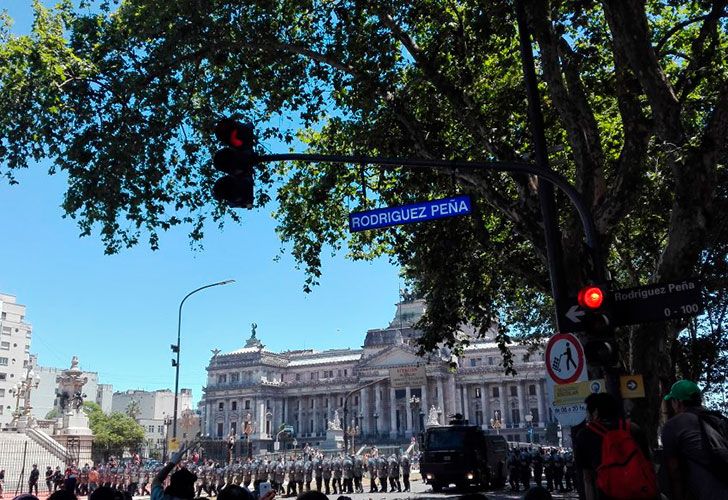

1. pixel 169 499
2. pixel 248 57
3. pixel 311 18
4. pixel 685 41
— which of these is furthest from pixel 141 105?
pixel 685 41

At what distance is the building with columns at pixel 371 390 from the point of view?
9912 centimetres

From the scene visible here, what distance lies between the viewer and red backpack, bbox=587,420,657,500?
4289mm

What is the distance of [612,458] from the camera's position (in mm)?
4410

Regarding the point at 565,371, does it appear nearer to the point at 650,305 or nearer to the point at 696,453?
the point at 650,305

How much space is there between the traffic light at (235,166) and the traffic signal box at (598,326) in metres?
4.35

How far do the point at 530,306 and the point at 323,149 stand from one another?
45.6 ft

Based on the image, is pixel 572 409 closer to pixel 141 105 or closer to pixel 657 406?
pixel 657 406

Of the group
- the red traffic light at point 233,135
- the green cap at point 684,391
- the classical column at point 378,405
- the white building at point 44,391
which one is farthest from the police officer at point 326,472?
the white building at point 44,391

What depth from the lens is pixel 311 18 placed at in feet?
50.1

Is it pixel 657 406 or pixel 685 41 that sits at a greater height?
pixel 685 41

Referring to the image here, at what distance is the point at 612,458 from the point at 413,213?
5.15m

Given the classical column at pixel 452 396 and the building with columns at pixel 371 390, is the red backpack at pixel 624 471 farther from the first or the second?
the classical column at pixel 452 396

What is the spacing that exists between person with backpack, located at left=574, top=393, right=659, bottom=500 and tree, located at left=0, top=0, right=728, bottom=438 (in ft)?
18.6

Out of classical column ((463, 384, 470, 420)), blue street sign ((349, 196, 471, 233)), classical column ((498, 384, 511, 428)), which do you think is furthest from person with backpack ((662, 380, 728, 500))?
classical column ((463, 384, 470, 420))
